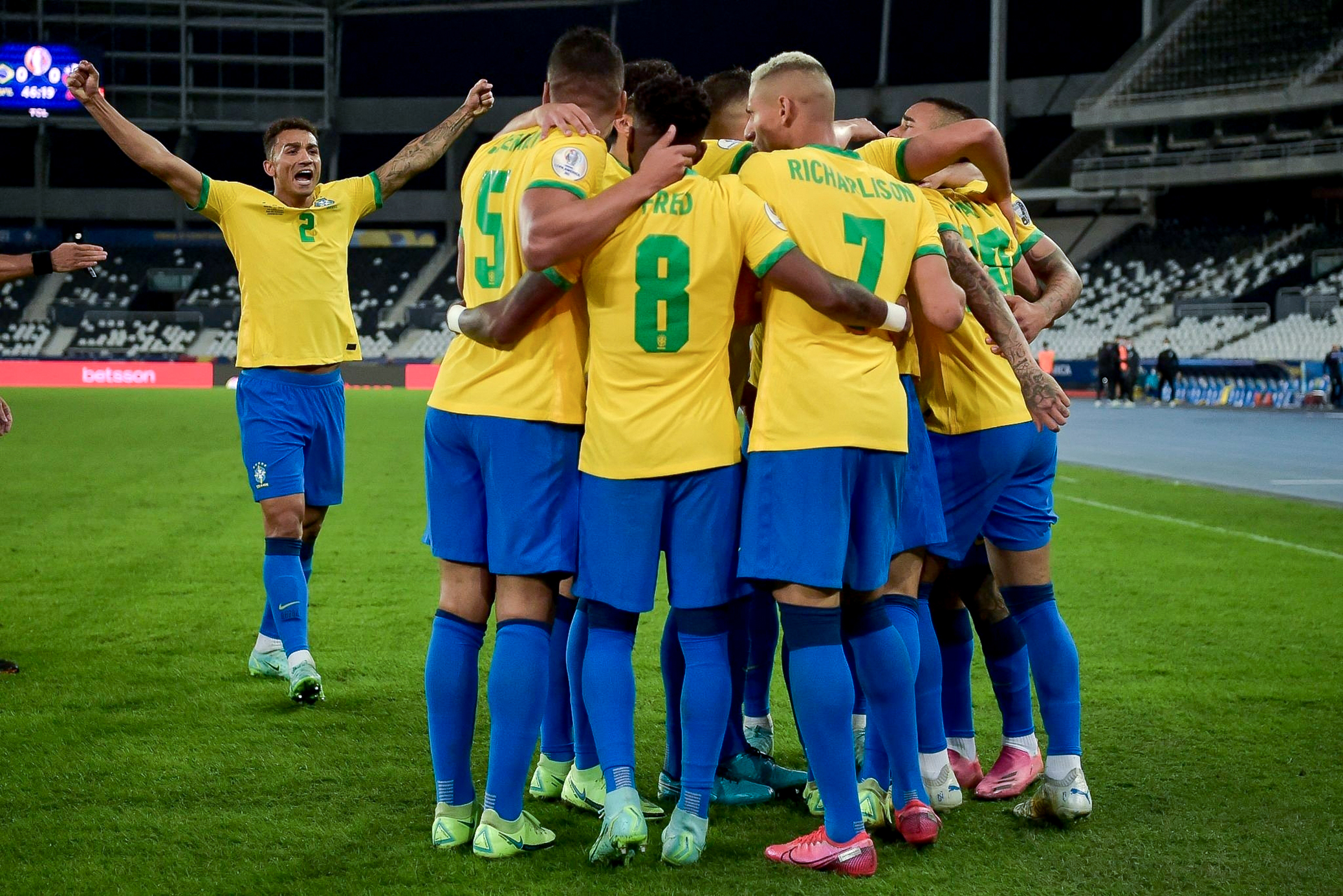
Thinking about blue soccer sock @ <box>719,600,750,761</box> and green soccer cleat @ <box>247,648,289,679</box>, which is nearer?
blue soccer sock @ <box>719,600,750,761</box>

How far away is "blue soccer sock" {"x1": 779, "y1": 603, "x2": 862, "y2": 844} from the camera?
3594 millimetres

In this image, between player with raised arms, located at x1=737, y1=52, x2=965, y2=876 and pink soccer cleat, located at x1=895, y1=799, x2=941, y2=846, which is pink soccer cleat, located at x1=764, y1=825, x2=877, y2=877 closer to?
player with raised arms, located at x1=737, y1=52, x2=965, y2=876

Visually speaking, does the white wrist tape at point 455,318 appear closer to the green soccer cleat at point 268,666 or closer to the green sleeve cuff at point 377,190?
the green sleeve cuff at point 377,190

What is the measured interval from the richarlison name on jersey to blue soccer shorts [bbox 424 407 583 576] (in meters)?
0.99

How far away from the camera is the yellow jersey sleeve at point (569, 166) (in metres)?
3.52

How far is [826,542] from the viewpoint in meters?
3.57

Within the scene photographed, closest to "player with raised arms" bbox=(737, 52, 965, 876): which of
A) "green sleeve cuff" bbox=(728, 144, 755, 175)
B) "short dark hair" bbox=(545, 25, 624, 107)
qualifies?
"green sleeve cuff" bbox=(728, 144, 755, 175)

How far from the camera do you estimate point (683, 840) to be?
3.61 meters

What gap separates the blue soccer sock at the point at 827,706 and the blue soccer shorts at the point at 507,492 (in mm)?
707

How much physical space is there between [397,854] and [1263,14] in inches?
1774

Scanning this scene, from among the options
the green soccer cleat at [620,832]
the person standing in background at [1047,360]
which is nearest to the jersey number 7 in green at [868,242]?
the green soccer cleat at [620,832]

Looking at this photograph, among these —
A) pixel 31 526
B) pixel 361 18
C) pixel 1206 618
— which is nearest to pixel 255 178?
pixel 361 18

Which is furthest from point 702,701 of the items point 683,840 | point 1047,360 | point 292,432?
point 1047,360

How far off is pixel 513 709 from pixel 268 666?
106 inches
